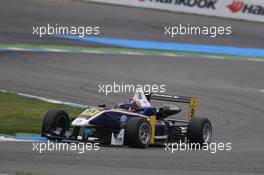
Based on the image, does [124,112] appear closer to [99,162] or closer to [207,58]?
[99,162]

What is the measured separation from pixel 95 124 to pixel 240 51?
17.1 metres

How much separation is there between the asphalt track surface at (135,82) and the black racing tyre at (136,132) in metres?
0.19

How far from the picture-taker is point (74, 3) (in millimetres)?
34156

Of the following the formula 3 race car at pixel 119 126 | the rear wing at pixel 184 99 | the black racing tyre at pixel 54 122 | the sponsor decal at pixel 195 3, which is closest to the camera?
the formula 3 race car at pixel 119 126

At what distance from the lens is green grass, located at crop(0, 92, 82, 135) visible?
14.5 m

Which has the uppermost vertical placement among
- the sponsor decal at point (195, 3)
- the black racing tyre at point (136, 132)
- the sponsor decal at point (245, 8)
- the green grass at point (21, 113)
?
the sponsor decal at point (195, 3)

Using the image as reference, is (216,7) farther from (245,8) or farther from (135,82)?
(135,82)

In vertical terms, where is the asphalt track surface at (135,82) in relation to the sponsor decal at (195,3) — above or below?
below

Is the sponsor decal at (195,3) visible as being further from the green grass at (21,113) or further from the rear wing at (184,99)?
the rear wing at (184,99)

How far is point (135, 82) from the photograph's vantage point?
2230 cm

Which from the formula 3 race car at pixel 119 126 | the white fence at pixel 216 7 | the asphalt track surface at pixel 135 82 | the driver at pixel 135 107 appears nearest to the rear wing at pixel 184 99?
the formula 3 race car at pixel 119 126

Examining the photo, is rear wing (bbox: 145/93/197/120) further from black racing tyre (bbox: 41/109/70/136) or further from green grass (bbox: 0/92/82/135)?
green grass (bbox: 0/92/82/135)

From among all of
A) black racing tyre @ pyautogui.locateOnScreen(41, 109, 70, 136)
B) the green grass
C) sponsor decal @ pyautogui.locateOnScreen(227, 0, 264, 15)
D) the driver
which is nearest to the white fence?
sponsor decal @ pyautogui.locateOnScreen(227, 0, 264, 15)

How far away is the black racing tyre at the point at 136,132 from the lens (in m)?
12.7
